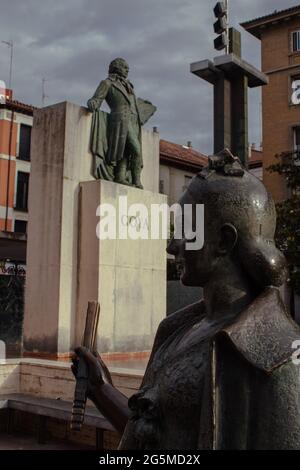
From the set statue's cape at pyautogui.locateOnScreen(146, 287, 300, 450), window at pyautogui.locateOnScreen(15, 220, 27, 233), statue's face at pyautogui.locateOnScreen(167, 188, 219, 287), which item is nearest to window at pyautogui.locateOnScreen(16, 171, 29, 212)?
window at pyautogui.locateOnScreen(15, 220, 27, 233)

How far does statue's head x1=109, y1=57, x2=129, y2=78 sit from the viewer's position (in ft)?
35.1

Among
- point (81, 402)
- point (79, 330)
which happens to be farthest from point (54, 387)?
point (81, 402)

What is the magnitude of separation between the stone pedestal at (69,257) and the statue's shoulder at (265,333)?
8066 millimetres

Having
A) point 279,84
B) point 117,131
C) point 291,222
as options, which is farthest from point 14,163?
point 117,131

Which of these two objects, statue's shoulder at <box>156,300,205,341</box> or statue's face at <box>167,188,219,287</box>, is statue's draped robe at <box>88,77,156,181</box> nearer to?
statue's shoulder at <box>156,300,205,341</box>

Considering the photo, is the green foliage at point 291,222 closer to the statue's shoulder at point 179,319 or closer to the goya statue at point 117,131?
the goya statue at point 117,131

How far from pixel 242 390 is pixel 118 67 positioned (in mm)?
9930

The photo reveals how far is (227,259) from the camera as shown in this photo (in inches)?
64.8

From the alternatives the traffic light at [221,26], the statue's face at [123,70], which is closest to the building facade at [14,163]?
the statue's face at [123,70]

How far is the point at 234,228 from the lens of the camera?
5.32ft

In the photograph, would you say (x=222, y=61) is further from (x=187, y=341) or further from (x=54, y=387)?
(x=187, y=341)

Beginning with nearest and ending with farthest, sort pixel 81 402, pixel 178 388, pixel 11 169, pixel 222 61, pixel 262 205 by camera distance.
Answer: pixel 178 388 → pixel 262 205 → pixel 81 402 → pixel 222 61 → pixel 11 169

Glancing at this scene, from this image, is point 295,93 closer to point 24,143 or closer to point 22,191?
point 24,143
